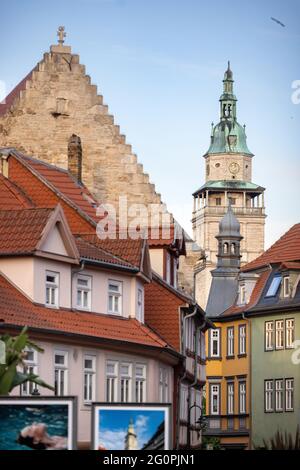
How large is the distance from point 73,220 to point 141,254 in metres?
5.51

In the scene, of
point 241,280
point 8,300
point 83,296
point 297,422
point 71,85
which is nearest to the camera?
point 8,300

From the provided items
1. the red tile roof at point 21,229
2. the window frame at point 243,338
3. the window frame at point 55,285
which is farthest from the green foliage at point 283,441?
the window frame at point 55,285

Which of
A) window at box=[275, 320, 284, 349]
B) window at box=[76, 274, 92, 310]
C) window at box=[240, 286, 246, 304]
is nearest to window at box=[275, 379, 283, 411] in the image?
window at box=[275, 320, 284, 349]

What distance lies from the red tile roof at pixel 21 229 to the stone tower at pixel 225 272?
4321 cm

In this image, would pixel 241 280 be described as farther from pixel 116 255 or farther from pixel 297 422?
pixel 116 255

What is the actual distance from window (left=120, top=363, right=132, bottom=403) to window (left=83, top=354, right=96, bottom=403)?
1451 millimetres

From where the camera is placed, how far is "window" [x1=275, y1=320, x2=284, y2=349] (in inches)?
3041

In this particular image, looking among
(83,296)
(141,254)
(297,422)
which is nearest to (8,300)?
(83,296)

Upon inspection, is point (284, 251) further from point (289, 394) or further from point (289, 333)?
point (289, 394)

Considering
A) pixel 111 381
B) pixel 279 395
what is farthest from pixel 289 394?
pixel 111 381

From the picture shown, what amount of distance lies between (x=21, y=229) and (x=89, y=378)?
3.84m

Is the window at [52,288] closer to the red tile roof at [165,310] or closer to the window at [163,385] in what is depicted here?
the window at [163,385]

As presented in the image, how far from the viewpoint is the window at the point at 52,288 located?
44875mm
